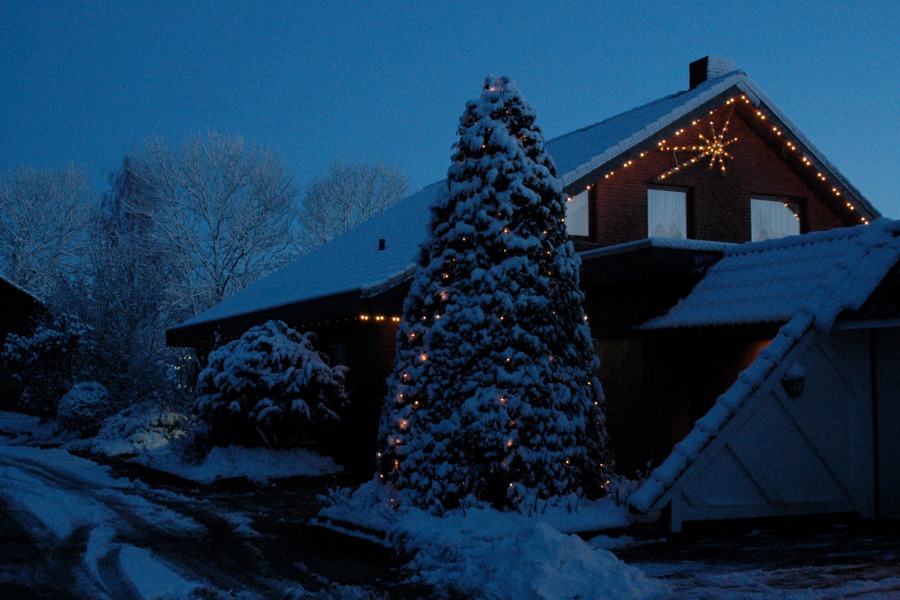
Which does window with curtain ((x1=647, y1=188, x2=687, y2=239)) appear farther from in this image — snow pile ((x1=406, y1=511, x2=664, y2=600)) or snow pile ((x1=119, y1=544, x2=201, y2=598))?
snow pile ((x1=119, y1=544, x2=201, y2=598))

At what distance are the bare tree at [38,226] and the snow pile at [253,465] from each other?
29805 mm

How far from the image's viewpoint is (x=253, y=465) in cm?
1545

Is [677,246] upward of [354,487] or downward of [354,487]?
upward

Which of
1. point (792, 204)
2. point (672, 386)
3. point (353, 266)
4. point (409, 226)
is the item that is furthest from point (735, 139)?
point (353, 266)

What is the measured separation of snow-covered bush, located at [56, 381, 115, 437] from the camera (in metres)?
22.8

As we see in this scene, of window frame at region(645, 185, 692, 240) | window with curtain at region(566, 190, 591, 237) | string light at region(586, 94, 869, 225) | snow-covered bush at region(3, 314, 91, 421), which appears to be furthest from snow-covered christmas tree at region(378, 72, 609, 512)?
snow-covered bush at region(3, 314, 91, 421)

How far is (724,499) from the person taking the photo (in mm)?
10180

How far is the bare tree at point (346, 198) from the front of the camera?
41.2 m

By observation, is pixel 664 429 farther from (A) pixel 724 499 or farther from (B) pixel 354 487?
(B) pixel 354 487

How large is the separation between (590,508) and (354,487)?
5032mm

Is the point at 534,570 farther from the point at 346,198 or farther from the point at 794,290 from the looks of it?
the point at 346,198

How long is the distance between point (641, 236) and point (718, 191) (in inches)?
87.9

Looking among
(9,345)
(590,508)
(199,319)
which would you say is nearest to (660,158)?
(590,508)

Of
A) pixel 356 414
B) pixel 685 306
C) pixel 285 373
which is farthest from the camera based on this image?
pixel 356 414
